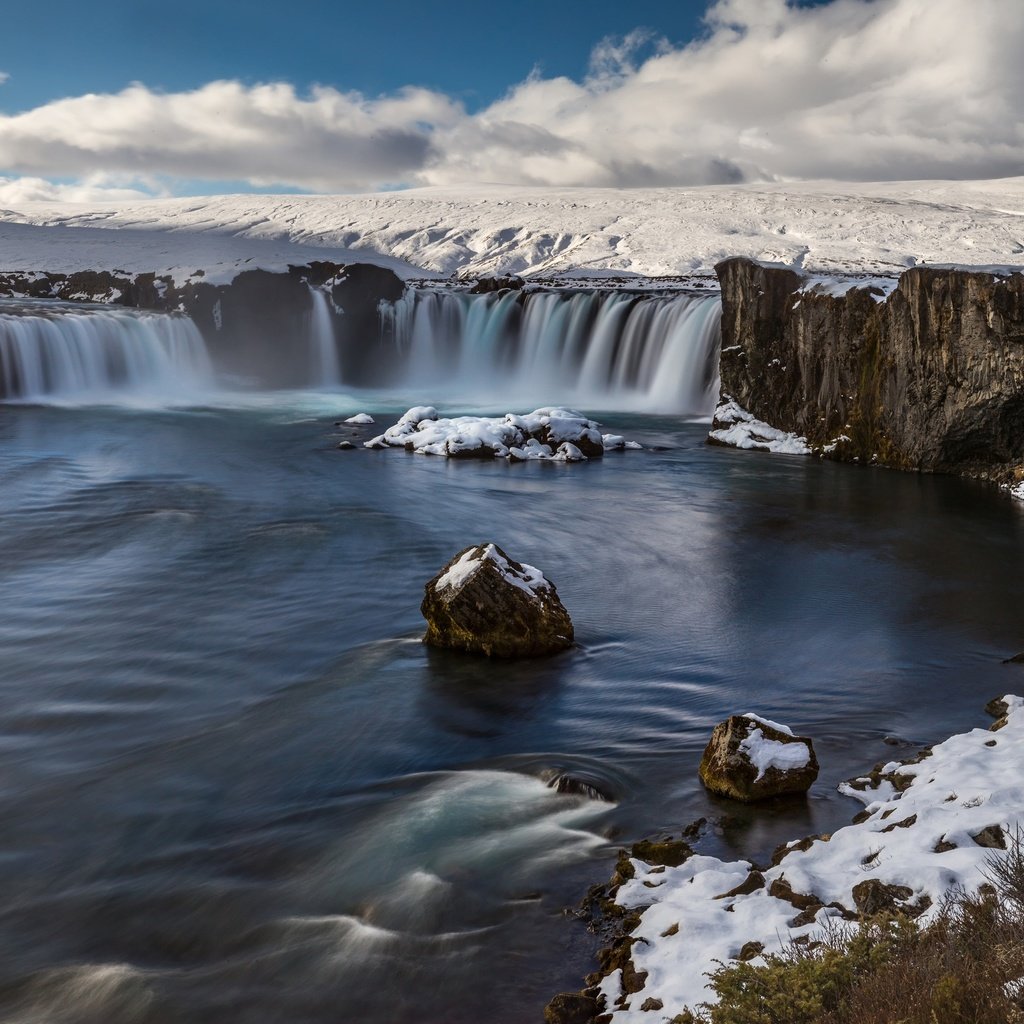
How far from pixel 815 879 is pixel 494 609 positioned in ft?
19.0

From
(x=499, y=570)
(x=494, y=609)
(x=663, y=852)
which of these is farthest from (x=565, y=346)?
(x=663, y=852)

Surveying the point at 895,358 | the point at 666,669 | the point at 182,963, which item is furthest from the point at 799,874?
the point at 895,358

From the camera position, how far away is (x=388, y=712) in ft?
32.6

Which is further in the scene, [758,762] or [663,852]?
[758,762]

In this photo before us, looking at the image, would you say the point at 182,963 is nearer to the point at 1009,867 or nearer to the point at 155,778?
the point at 155,778

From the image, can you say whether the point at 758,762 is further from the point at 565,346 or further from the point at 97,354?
the point at 97,354

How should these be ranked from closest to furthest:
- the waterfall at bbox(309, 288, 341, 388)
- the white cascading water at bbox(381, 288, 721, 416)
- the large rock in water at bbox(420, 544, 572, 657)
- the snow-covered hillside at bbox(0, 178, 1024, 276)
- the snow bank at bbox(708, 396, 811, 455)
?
1. the large rock in water at bbox(420, 544, 572, 657)
2. the snow bank at bbox(708, 396, 811, 455)
3. the white cascading water at bbox(381, 288, 721, 416)
4. the waterfall at bbox(309, 288, 341, 388)
5. the snow-covered hillside at bbox(0, 178, 1024, 276)

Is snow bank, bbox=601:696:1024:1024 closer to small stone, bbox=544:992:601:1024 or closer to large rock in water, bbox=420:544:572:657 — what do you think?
small stone, bbox=544:992:601:1024

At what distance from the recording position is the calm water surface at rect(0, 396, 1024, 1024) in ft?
19.8

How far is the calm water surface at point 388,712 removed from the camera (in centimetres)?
604

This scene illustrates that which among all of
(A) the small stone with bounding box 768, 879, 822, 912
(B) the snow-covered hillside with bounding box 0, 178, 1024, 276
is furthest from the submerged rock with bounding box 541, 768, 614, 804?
(B) the snow-covered hillside with bounding box 0, 178, 1024, 276

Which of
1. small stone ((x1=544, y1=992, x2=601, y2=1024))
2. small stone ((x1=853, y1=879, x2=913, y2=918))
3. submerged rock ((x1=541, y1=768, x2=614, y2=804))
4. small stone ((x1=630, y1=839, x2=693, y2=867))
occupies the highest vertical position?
small stone ((x1=853, y1=879, x2=913, y2=918))

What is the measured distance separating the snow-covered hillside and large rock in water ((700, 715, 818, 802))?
4402 inches

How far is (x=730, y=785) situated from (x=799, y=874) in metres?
1.88
